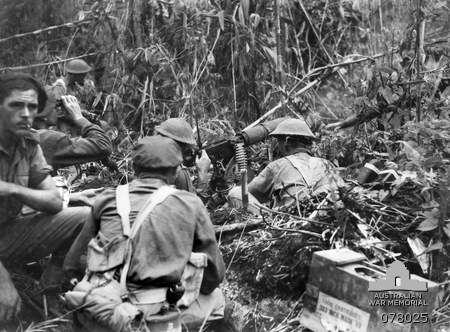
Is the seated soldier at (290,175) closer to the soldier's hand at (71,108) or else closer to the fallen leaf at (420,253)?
the fallen leaf at (420,253)

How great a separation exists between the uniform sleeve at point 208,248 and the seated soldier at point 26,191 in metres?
0.97

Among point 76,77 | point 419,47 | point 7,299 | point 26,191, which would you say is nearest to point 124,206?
point 26,191

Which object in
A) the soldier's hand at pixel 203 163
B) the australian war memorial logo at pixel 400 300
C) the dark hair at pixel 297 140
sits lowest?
the australian war memorial logo at pixel 400 300

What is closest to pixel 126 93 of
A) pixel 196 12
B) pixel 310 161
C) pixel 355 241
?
pixel 196 12

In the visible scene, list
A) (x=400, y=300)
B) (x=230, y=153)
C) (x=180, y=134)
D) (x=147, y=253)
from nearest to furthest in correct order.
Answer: (x=147, y=253) < (x=400, y=300) < (x=180, y=134) < (x=230, y=153)

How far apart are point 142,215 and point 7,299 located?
962 mm

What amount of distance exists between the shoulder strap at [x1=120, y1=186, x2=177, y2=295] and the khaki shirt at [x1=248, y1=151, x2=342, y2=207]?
154 cm

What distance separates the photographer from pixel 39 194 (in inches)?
147

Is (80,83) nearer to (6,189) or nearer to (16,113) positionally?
(16,113)

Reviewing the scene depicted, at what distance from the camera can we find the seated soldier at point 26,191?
378 cm

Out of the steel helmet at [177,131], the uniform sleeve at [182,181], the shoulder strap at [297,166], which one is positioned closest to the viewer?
the steel helmet at [177,131]

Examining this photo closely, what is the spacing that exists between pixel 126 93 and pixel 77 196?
9.37 feet

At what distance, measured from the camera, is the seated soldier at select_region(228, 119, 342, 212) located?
4.77 metres

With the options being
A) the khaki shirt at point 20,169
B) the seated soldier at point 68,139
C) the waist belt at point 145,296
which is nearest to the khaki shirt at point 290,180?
the seated soldier at point 68,139
